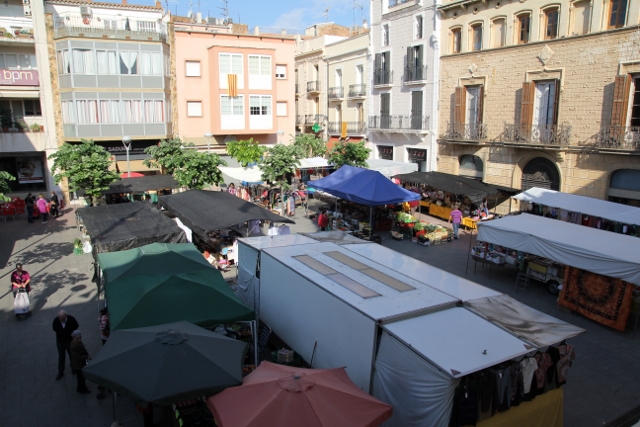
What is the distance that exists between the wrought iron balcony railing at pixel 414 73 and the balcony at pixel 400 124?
2.43 meters

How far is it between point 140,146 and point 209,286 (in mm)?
23461

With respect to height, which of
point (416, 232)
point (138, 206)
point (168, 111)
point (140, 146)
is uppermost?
point (168, 111)

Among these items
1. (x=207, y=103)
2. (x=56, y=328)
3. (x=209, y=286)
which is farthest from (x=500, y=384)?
(x=207, y=103)

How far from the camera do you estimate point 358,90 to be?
36406 mm

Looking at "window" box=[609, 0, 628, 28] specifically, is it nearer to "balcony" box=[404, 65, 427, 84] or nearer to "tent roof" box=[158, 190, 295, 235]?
"balcony" box=[404, 65, 427, 84]

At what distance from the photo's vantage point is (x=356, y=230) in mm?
19688

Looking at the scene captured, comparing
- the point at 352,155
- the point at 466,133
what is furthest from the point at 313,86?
the point at 466,133

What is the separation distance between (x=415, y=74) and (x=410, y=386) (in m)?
27.0

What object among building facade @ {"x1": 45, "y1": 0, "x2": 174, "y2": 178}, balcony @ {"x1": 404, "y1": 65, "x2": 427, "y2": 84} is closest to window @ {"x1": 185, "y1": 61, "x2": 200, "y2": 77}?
building facade @ {"x1": 45, "y1": 0, "x2": 174, "y2": 178}

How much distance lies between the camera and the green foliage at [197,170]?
71.0 ft

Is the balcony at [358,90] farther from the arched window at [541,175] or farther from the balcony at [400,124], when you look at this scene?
the arched window at [541,175]

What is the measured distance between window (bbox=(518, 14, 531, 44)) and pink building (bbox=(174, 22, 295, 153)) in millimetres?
16387

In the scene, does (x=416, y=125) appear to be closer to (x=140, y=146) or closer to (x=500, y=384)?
(x=140, y=146)

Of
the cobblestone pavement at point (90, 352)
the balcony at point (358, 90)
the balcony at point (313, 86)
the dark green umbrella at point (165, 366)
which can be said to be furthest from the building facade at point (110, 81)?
the dark green umbrella at point (165, 366)
